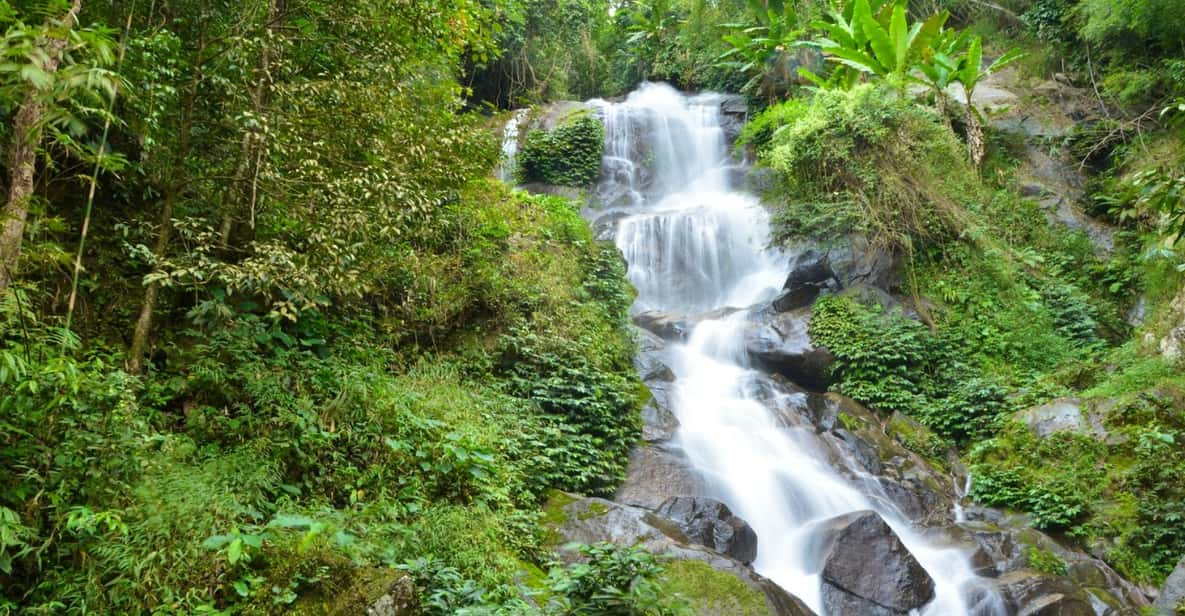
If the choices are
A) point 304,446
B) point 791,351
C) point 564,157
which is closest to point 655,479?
point 304,446

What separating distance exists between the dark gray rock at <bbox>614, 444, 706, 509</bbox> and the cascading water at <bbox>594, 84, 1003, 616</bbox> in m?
0.30

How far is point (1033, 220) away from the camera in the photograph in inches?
541

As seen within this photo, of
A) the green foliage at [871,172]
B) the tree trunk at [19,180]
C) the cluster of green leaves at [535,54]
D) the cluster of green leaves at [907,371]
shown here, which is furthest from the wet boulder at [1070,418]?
the cluster of green leaves at [535,54]

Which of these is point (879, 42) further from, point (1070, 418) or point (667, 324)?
point (1070, 418)

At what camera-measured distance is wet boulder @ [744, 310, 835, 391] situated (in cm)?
1147

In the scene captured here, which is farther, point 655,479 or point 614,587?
point 655,479

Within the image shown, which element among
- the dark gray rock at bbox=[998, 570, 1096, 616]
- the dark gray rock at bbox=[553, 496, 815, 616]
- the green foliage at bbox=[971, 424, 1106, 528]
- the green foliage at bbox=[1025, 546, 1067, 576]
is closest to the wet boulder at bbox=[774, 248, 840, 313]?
the green foliage at bbox=[971, 424, 1106, 528]

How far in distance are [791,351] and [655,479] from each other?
474 centimetres

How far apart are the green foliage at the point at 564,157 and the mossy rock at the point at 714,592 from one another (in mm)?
13157

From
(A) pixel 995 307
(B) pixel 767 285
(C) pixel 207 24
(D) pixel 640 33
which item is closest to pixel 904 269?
(A) pixel 995 307

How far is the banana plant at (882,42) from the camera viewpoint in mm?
14219

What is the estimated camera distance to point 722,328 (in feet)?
40.3

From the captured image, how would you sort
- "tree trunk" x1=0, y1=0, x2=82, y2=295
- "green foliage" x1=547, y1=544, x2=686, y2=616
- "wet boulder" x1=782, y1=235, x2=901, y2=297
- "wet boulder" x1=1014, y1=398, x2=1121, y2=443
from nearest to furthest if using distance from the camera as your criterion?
"green foliage" x1=547, y1=544, x2=686, y2=616
"tree trunk" x1=0, y1=0, x2=82, y2=295
"wet boulder" x1=1014, y1=398, x2=1121, y2=443
"wet boulder" x1=782, y1=235, x2=901, y2=297

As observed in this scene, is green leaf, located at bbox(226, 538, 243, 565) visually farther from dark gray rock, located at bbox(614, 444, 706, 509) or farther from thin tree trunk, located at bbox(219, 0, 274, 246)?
dark gray rock, located at bbox(614, 444, 706, 509)
